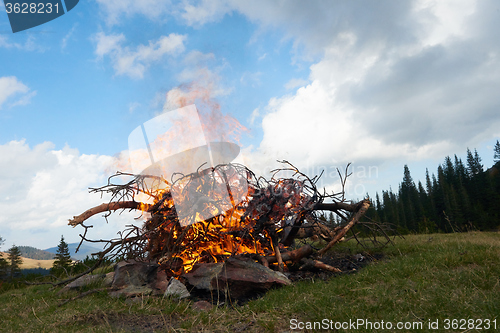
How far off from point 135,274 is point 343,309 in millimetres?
4553

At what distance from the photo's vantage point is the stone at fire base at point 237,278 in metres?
5.66

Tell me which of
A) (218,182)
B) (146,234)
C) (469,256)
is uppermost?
(218,182)

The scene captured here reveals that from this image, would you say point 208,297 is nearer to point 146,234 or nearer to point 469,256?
point 146,234

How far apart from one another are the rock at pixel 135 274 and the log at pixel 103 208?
59.7 inches

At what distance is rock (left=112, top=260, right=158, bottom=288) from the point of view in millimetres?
6297

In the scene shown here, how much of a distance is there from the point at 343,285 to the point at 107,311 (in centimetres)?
394

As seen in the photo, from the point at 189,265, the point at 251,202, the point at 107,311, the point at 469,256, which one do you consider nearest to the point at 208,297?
the point at 189,265

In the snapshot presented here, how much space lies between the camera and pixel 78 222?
274 inches

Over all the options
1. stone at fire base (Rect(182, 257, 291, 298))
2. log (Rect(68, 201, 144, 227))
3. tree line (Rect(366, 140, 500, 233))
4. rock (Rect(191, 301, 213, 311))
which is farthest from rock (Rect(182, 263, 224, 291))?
tree line (Rect(366, 140, 500, 233))

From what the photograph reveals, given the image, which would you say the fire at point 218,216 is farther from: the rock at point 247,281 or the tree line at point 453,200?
the tree line at point 453,200

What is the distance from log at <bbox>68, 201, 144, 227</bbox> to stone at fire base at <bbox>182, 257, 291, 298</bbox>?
2836mm

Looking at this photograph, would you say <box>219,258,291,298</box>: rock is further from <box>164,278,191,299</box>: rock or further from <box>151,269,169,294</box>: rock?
<box>151,269,169,294</box>: rock

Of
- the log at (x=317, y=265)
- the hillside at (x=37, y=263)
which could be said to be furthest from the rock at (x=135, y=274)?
the hillside at (x=37, y=263)

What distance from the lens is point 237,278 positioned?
5652mm
